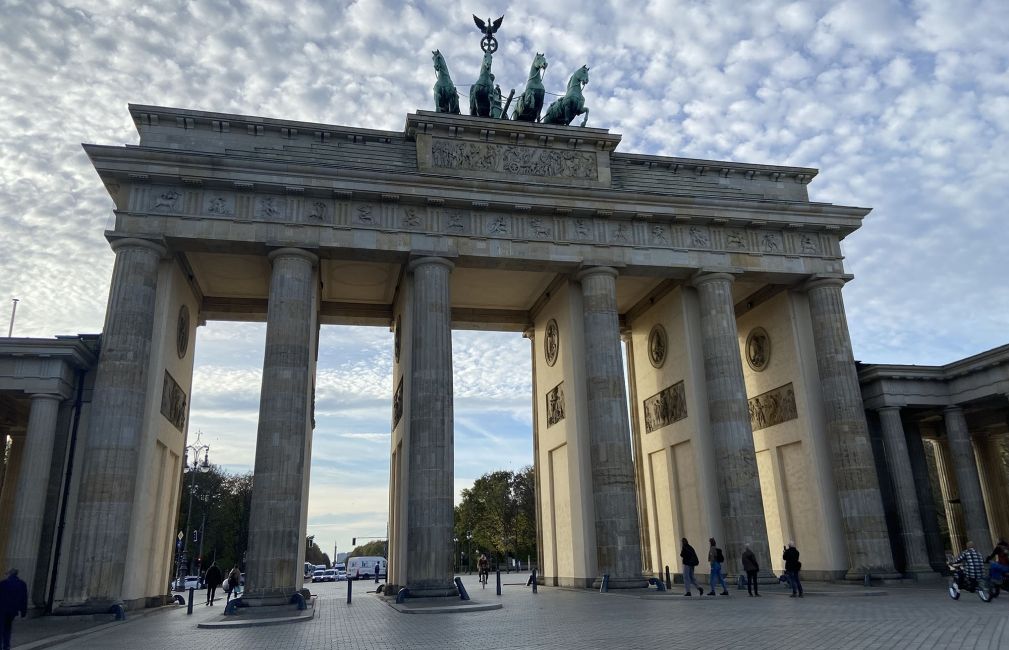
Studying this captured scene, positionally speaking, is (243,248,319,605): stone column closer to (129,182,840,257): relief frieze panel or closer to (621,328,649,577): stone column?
(129,182,840,257): relief frieze panel

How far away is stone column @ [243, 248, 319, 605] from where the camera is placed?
798 inches

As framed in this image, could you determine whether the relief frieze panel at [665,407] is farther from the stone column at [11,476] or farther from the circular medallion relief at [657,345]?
the stone column at [11,476]

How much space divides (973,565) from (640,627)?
9342mm

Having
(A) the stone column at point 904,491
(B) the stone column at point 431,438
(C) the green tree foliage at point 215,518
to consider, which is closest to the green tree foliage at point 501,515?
(C) the green tree foliage at point 215,518

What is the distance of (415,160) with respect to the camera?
25.9 m

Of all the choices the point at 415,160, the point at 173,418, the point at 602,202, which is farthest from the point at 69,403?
the point at 602,202

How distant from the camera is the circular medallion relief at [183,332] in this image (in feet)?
84.4

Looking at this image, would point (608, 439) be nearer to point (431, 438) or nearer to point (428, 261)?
point (431, 438)

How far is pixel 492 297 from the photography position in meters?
31.5

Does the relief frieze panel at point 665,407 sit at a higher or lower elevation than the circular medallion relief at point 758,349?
lower

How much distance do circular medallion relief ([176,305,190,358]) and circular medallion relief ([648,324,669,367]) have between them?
62.3ft

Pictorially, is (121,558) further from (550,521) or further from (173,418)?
(550,521)

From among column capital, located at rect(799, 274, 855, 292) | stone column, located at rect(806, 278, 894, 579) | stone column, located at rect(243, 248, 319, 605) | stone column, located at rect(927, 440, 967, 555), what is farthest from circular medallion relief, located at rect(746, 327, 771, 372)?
stone column, located at rect(243, 248, 319, 605)

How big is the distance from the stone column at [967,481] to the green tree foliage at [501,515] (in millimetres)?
48434
